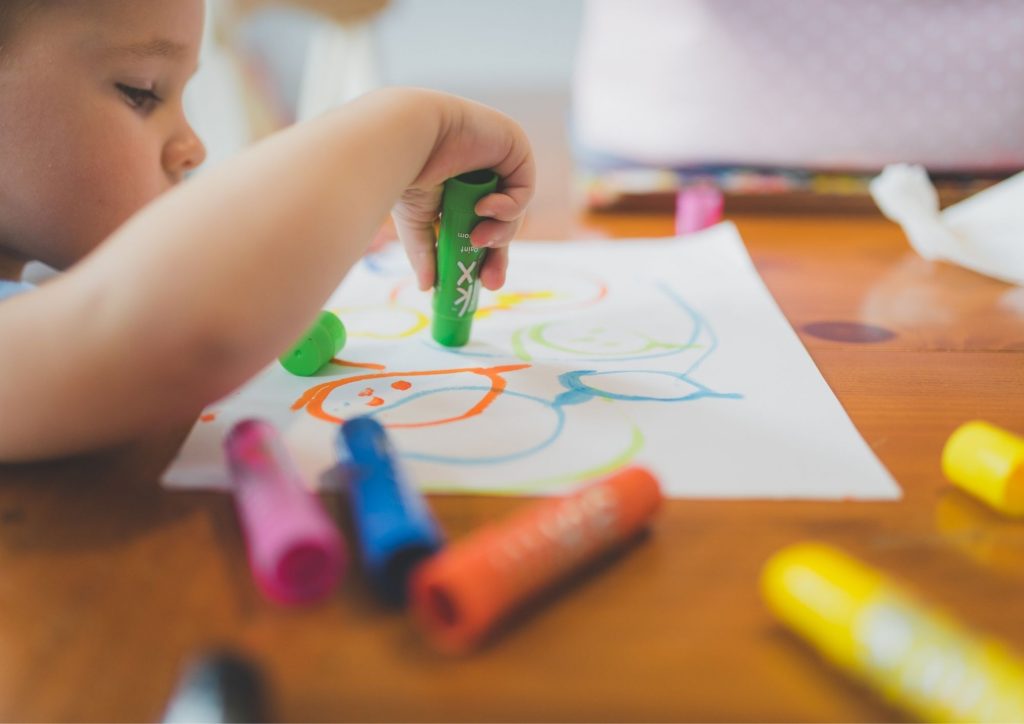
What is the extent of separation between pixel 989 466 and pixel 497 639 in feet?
0.69

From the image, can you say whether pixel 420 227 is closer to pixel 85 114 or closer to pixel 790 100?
pixel 85 114

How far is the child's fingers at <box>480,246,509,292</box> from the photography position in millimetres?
495

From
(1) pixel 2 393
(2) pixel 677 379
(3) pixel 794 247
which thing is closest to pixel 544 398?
(2) pixel 677 379

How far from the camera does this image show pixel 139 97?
0.48m

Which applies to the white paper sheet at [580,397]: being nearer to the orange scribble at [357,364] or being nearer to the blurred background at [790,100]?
the orange scribble at [357,364]

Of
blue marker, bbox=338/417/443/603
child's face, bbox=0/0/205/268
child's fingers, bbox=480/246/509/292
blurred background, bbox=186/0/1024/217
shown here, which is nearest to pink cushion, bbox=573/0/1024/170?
blurred background, bbox=186/0/1024/217

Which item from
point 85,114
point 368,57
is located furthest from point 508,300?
point 368,57

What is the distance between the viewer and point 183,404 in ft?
1.05

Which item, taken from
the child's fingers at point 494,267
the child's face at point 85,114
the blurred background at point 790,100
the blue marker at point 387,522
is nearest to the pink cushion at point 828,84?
the blurred background at point 790,100

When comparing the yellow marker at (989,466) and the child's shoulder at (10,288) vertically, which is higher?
the yellow marker at (989,466)

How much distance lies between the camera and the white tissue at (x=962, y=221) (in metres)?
0.63

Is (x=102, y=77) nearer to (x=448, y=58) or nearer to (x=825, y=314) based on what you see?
(x=825, y=314)

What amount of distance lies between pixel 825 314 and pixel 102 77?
478 mm

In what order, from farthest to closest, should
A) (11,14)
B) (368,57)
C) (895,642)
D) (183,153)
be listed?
1. (368,57)
2. (183,153)
3. (11,14)
4. (895,642)
